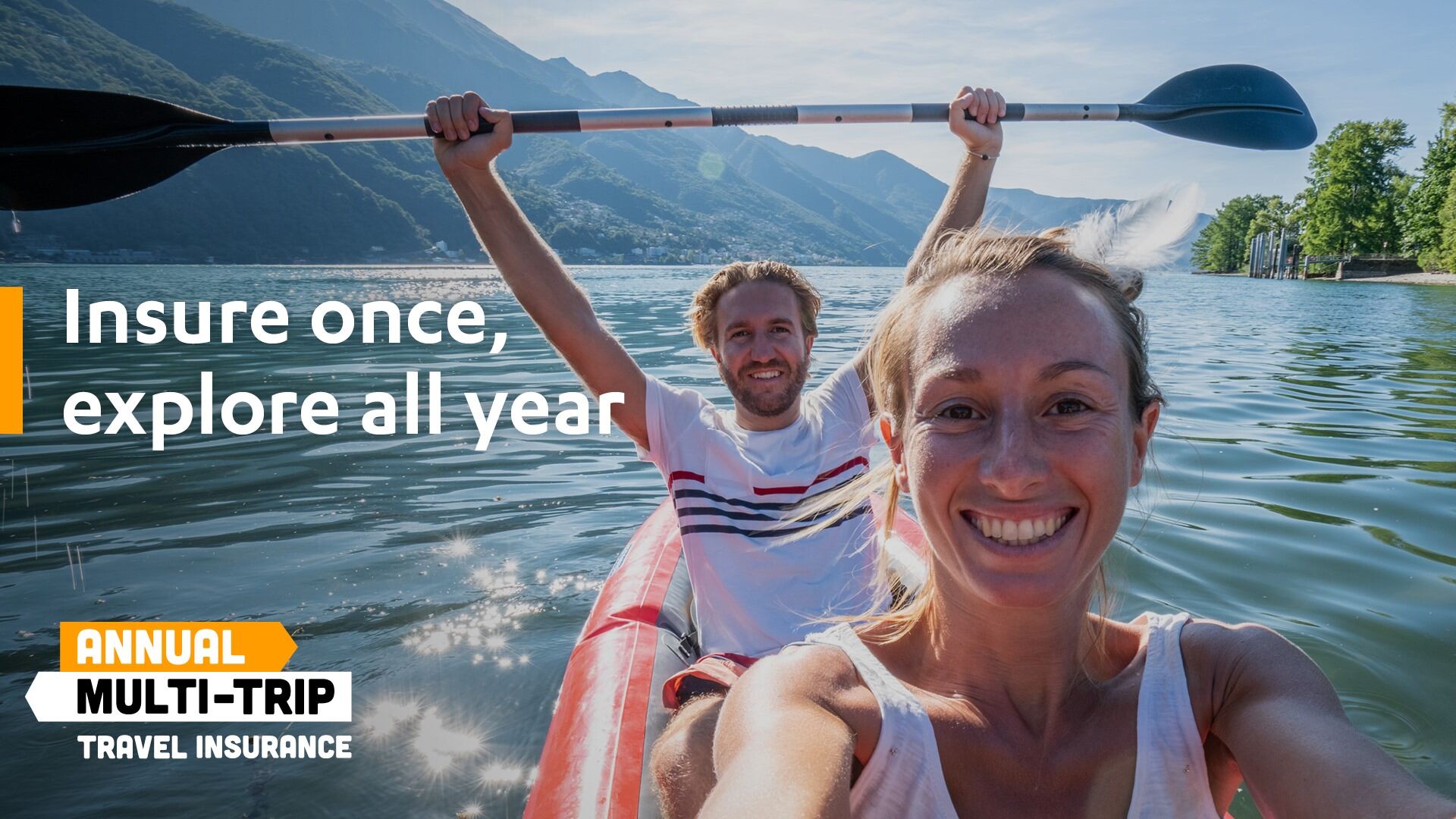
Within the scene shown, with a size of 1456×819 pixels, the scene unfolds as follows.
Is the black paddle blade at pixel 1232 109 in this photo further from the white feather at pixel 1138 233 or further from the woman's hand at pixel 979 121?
the white feather at pixel 1138 233

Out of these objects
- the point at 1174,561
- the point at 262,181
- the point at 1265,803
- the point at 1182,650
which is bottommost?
the point at 1174,561

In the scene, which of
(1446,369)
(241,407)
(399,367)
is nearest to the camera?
(241,407)

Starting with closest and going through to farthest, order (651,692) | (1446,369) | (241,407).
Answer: (651,692), (241,407), (1446,369)

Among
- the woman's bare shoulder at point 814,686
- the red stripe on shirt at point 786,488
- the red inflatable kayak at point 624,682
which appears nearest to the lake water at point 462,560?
the red inflatable kayak at point 624,682

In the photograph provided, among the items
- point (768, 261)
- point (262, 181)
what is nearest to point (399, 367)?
point (768, 261)

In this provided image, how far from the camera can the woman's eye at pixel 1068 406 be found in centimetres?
153

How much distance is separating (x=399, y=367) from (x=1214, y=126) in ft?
40.4

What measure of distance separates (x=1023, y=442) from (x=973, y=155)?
2.87m

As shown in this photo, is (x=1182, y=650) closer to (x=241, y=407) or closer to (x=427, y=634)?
(x=427, y=634)

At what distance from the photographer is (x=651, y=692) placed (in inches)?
121

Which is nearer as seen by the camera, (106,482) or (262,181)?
(106,482)

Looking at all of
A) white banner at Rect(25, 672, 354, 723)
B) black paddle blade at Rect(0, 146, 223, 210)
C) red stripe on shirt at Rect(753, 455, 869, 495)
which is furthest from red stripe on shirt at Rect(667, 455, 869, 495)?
black paddle blade at Rect(0, 146, 223, 210)

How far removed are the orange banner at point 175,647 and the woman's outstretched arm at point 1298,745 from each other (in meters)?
4.93

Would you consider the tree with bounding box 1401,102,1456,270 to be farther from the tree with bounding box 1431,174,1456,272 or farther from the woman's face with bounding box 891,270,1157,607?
the woman's face with bounding box 891,270,1157,607
